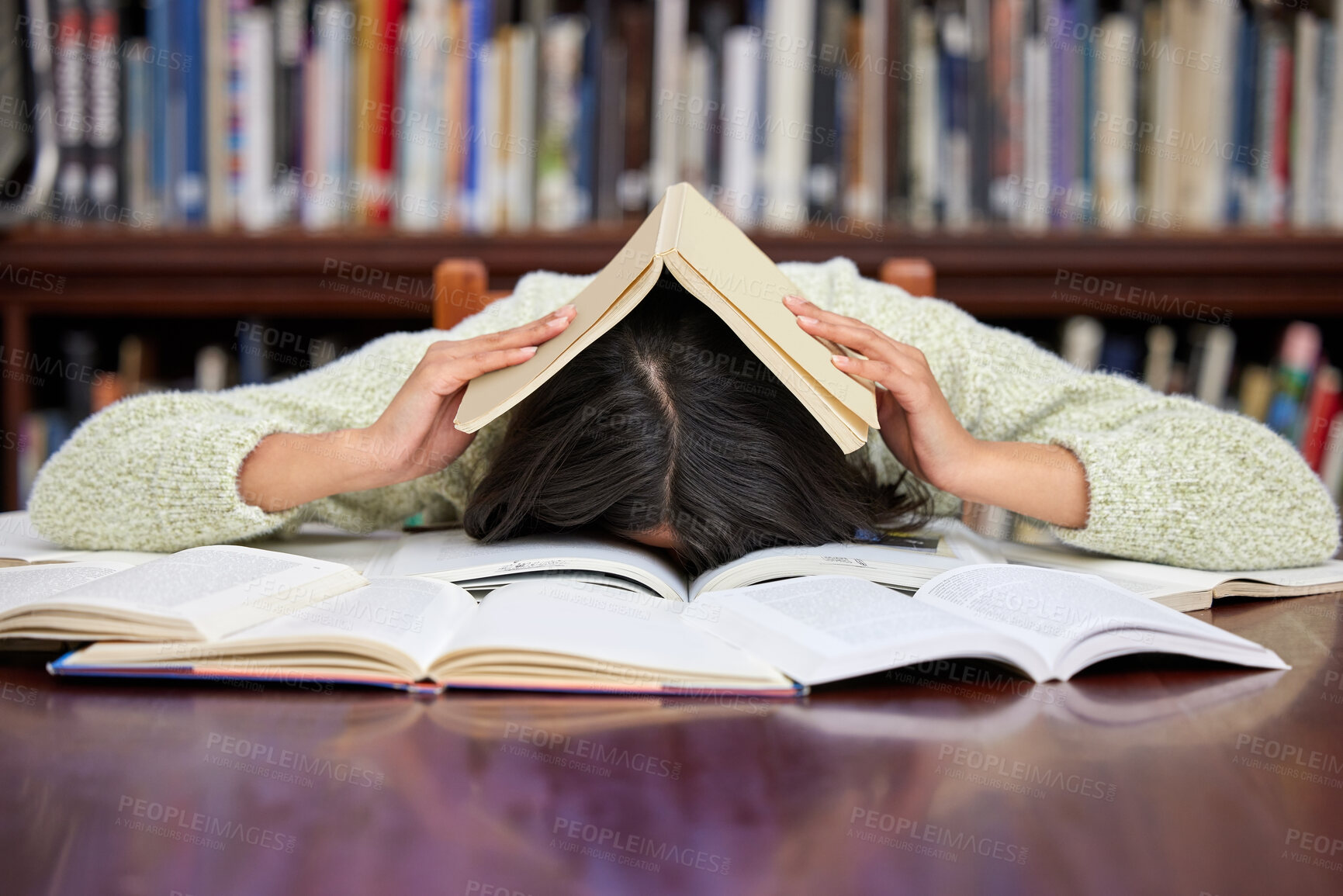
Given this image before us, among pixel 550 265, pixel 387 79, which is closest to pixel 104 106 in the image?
pixel 387 79

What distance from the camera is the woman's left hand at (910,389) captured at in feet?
2.67

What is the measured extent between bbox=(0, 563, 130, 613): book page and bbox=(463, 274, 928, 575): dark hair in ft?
0.93

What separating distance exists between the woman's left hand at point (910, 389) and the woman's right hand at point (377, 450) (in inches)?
10.2

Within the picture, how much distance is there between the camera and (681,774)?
0.45 meters

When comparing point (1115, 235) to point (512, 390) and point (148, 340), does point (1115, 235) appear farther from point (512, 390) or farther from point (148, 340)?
point (148, 340)

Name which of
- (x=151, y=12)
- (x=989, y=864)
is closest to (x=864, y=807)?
(x=989, y=864)

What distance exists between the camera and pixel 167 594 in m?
0.61

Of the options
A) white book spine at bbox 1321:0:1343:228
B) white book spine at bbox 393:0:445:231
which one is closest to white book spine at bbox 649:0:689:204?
white book spine at bbox 393:0:445:231

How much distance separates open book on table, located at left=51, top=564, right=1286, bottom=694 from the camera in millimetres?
545

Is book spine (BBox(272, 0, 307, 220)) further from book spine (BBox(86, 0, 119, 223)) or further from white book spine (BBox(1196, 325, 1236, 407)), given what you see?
white book spine (BBox(1196, 325, 1236, 407))

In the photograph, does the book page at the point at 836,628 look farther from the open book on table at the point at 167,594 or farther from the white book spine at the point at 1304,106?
the white book spine at the point at 1304,106

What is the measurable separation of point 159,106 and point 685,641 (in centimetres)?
155

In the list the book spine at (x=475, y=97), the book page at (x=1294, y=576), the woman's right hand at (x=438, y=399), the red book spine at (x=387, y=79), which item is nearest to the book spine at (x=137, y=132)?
the red book spine at (x=387, y=79)

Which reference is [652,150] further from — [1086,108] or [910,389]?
[910,389]
